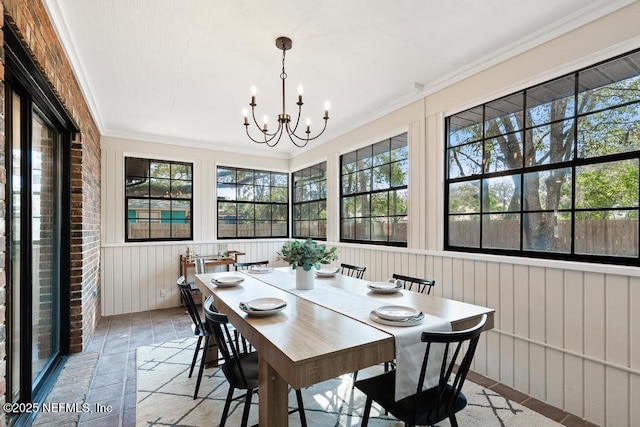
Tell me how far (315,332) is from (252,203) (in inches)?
176

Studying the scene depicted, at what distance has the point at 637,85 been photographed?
6.47ft

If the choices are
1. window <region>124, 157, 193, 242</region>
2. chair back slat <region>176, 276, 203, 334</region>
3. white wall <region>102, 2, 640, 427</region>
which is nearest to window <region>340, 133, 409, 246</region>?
white wall <region>102, 2, 640, 427</region>

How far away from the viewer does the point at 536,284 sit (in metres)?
2.37

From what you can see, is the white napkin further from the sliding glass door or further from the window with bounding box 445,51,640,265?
the sliding glass door

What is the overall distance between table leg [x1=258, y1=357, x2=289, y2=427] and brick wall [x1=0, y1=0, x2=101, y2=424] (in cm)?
107

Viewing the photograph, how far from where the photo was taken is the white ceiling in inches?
81.2

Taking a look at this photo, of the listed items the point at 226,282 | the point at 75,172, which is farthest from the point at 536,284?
the point at 75,172

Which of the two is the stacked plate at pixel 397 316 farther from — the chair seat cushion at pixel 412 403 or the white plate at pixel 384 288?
the white plate at pixel 384 288

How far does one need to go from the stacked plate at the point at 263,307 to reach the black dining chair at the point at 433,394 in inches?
24.6

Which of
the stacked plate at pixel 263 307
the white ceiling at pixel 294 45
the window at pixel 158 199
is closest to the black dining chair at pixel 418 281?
the stacked plate at pixel 263 307

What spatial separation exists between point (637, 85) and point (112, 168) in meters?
5.60

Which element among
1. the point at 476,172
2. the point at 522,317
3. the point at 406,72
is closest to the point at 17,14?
the point at 406,72

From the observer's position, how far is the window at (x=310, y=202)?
515 cm

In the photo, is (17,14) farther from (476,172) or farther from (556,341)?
(556,341)
